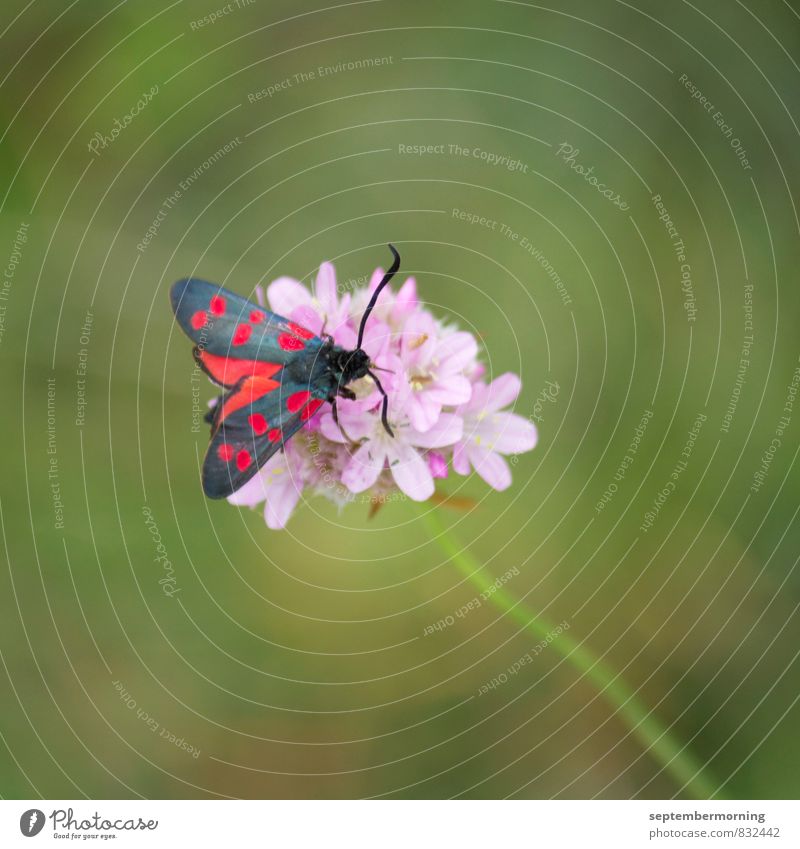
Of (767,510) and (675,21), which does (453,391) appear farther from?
(675,21)

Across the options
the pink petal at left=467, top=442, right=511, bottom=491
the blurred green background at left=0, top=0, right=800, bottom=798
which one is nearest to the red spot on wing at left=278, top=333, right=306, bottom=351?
the pink petal at left=467, top=442, right=511, bottom=491

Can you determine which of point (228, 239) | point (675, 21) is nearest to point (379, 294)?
Result: point (228, 239)

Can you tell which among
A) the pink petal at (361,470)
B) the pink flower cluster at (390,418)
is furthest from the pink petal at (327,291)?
the pink petal at (361,470)
